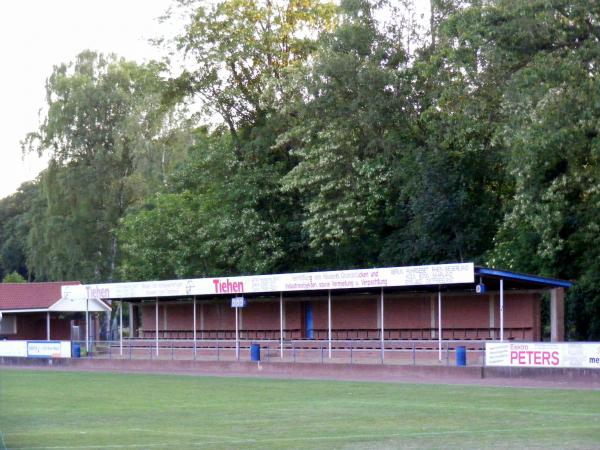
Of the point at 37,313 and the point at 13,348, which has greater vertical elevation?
the point at 37,313

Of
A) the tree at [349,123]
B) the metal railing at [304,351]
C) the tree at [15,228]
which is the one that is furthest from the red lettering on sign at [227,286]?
the tree at [15,228]

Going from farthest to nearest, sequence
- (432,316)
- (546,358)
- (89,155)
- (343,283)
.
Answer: (89,155) < (432,316) < (343,283) < (546,358)

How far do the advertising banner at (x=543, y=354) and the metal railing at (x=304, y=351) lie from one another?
1598 millimetres

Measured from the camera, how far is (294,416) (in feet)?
70.1

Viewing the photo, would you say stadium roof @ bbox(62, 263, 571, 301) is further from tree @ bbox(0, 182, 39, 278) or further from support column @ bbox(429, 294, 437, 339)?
tree @ bbox(0, 182, 39, 278)

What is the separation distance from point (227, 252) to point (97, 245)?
18.3m

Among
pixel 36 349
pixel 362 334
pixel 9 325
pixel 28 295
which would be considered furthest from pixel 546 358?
pixel 28 295

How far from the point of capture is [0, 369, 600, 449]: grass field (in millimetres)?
16453

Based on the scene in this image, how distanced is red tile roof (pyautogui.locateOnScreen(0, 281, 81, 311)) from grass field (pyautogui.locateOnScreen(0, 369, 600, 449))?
2541 centimetres

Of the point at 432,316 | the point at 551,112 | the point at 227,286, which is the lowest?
the point at 432,316

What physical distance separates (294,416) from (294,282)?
60.0 feet

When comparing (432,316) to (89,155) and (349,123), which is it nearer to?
(349,123)

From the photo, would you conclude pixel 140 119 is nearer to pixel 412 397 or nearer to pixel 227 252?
pixel 227 252

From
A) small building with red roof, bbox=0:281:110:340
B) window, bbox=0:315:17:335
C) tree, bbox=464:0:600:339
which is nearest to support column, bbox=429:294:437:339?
tree, bbox=464:0:600:339
